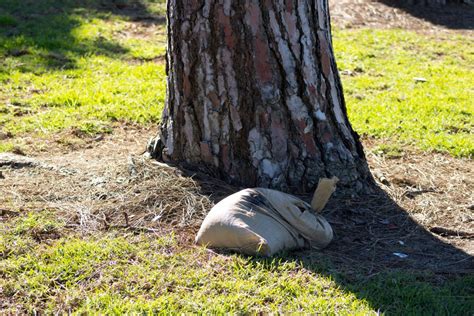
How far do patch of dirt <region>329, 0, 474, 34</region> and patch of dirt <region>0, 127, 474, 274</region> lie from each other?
5.33 metres

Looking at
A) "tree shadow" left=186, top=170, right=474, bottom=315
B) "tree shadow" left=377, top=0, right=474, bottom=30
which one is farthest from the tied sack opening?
"tree shadow" left=377, top=0, right=474, bottom=30

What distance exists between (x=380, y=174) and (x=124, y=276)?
2.34 m

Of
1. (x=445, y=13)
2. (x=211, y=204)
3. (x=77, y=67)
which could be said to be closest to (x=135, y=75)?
(x=77, y=67)

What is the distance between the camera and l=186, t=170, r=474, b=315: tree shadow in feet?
12.9

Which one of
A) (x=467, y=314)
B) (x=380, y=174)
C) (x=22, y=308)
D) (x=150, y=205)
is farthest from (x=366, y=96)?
(x=22, y=308)

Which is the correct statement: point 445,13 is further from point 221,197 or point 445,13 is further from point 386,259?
point 386,259

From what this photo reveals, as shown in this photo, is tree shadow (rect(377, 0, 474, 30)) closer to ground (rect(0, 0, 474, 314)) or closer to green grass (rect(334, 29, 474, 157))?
green grass (rect(334, 29, 474, 157))

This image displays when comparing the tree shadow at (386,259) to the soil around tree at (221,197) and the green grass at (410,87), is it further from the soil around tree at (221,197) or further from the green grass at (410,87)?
the green grass at (410,87)

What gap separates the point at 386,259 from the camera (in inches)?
175

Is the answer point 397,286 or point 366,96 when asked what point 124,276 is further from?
point 366,96

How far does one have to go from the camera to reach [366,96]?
25.7ft

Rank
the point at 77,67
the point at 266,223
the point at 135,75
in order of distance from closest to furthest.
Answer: the point at 266,223 → the point at 135,75 → the point at 77,67

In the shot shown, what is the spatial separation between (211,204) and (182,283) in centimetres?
94

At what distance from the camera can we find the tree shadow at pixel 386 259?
155 inches
